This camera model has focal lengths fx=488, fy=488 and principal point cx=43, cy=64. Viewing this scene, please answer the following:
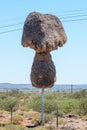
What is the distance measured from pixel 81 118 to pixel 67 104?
5.89m

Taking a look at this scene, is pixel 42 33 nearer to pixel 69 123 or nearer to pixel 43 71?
pixel 43 71

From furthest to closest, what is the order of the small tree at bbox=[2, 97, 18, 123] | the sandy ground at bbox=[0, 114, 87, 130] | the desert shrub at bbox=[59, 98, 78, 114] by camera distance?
1. the desert shrub at bbox=[59, 98, 78, 114]
2. the small tree at bbox=[2, 97, 18, 123]
3. the sandy ground at bbox=[0, 114, 87, 130]

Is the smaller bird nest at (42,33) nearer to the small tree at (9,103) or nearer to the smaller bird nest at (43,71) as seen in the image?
the smaller bird nest at (43,71)

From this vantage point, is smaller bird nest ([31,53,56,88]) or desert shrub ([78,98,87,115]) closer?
smaller bird nest ([31,53,56,88])

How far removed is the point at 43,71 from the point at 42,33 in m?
2.17

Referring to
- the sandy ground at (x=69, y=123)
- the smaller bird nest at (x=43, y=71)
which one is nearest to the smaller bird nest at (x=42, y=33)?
the smaller bird nest at (x=43, y=71)

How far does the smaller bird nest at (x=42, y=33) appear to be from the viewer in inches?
1073

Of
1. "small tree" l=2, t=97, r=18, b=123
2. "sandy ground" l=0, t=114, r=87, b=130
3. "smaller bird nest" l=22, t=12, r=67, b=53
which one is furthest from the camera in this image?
"small tree" l=2, t=97, r=18, b=123

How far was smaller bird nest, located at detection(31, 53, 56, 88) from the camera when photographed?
1091 inches

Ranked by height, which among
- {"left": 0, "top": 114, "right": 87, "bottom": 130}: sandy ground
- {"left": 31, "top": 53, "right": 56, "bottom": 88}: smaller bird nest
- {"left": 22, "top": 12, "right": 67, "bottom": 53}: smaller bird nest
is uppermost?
{"left": 22, "top": 12, "right": 67, "bottom": 53}: smaller bird nest

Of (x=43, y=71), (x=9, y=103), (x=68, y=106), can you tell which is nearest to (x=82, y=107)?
(x=68, y=106)

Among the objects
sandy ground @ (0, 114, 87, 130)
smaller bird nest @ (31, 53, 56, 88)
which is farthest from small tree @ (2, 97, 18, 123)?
smaller bird nest @ (31, 53, 56, 88)

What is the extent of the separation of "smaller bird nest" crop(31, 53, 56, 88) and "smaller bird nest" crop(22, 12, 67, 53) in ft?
1.51

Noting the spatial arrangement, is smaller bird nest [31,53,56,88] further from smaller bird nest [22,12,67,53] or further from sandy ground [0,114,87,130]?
sandy ground [0,114,87,130]
